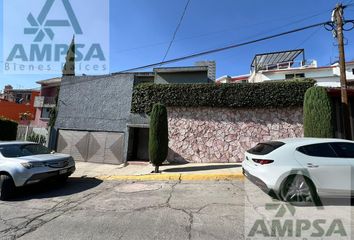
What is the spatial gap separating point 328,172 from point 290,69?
25.7 m

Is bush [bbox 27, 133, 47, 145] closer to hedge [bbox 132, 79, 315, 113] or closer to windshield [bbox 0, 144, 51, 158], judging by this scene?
hedge [bbox 132, 79, 315, 113]

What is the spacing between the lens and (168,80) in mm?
16672

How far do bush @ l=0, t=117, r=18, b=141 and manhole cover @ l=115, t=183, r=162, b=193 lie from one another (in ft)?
40.3

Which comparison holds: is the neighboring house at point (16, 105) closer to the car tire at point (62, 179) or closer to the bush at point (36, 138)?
the bush at point (36, 138)

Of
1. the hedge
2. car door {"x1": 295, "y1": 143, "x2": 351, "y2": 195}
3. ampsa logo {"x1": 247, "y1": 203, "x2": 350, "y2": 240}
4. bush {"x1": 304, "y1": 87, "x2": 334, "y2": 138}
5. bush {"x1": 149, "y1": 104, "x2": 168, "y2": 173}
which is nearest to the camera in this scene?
ampsa logo {"x1": 247, "y1": 203, "x2": 350, "y2": 240}

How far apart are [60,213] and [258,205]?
176 inches

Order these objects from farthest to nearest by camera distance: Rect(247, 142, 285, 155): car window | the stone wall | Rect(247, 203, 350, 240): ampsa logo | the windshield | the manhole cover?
1. the stone wall
2. the windshield
3. the manhole cover
4. Rect(247, 142, 285, 155): car window
5. Rect(247, 203, 350, 240): ampsa logo

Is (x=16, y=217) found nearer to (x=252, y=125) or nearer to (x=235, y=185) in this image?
(x=235, y=185)

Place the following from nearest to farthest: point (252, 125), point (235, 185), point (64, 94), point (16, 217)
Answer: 1. point (16, 217)
2. point (235, 185)
3. point (252, 125)
4. point (64, 94)

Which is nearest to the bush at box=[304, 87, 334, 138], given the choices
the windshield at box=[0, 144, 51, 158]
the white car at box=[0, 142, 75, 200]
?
the white car at box=[0, 142, 75, 200]

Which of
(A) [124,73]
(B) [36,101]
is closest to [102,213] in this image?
(A) [124,73]

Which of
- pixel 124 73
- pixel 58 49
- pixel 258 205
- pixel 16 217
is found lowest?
pixel 16 217

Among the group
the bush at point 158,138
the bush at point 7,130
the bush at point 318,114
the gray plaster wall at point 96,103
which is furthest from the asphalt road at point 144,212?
the bush at point 7,130

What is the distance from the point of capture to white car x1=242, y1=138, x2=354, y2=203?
16.6ft
